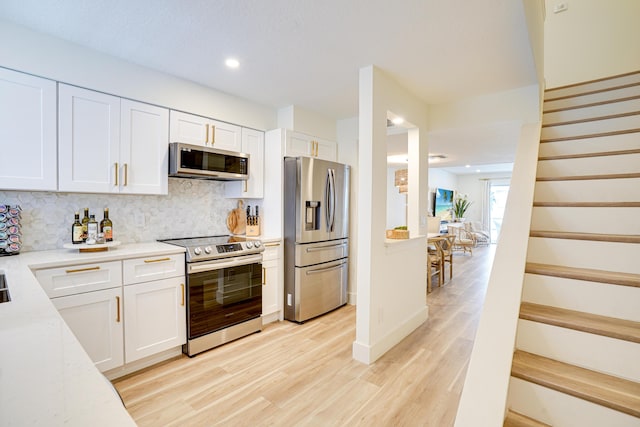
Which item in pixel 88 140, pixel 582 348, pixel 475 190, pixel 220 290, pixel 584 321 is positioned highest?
pixel 475 190

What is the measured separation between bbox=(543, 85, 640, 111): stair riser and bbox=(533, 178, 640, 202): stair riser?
1.37 m

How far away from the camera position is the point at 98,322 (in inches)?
84.4

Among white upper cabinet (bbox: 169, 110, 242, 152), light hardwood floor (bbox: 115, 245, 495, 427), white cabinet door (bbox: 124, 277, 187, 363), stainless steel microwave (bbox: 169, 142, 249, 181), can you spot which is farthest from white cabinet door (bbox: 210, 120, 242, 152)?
light hardwood floor (bbox: 115, 245, 495, 427)

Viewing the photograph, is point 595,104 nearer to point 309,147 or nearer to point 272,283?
point 309,147

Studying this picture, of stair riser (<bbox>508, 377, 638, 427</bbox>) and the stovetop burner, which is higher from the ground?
the stovetop burner

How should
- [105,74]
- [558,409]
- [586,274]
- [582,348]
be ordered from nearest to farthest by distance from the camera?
1. [558,409]
2. [582,348]
3. [586,274]
4. [105,74]

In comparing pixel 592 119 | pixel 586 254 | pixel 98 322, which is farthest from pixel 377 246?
pixel 98 322

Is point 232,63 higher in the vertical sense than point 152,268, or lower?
higher

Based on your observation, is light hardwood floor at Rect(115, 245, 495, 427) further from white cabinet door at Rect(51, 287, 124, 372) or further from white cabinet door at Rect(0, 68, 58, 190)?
white cabinet door at Rect(0, 68, 58, 190)

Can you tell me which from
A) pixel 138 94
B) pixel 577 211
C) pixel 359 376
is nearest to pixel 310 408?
pixel 359 376

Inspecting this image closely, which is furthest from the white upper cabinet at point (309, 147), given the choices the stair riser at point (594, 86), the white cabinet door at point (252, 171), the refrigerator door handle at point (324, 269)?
the stair riser at point (594, 86)

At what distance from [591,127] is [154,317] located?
383cm

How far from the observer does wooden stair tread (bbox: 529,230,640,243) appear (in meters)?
1.57

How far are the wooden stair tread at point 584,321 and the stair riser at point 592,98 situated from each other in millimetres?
2312
